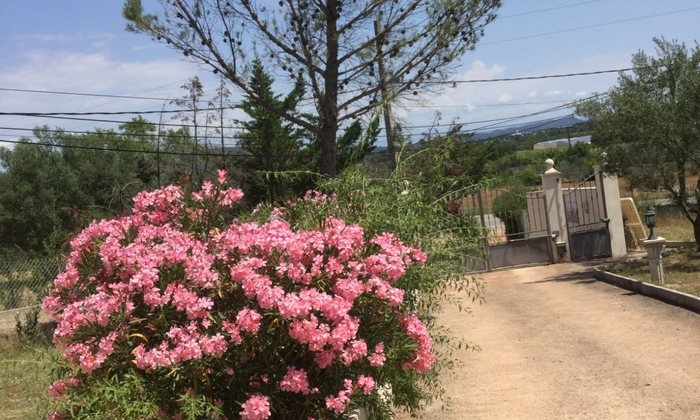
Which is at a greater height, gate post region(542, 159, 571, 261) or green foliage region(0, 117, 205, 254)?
green foliage region(0, 117, 205, 254)

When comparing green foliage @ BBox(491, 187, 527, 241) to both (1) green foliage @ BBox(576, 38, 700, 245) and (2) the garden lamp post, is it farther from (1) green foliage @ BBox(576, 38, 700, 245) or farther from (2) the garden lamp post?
(2) the garden lamp post

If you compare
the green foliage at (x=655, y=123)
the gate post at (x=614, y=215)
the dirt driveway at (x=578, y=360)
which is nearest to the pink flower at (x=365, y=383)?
the dirt driveway at (x=578, y=360)

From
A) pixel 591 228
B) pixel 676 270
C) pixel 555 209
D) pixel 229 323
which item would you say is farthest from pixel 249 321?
pixel 591 228

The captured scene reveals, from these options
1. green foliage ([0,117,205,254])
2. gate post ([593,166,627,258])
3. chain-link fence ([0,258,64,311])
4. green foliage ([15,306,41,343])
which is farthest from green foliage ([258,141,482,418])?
green foliage ([0,117,205,254])

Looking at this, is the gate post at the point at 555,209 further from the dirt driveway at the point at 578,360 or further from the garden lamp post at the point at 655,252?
the garden lamp post at the point at 655,252

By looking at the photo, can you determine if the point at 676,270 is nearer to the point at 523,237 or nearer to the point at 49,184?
the point at 523,237

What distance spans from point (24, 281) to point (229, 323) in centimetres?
1110

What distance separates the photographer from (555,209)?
18938 mm

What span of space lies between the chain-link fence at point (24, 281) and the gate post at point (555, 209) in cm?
1208

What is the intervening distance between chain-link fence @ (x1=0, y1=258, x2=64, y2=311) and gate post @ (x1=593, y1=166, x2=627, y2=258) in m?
13.3

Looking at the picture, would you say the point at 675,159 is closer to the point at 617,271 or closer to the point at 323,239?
the point at 617,271

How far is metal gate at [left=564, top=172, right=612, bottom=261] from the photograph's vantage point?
18.9 m

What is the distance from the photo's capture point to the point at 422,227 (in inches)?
185

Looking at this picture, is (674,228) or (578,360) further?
(674,228)
